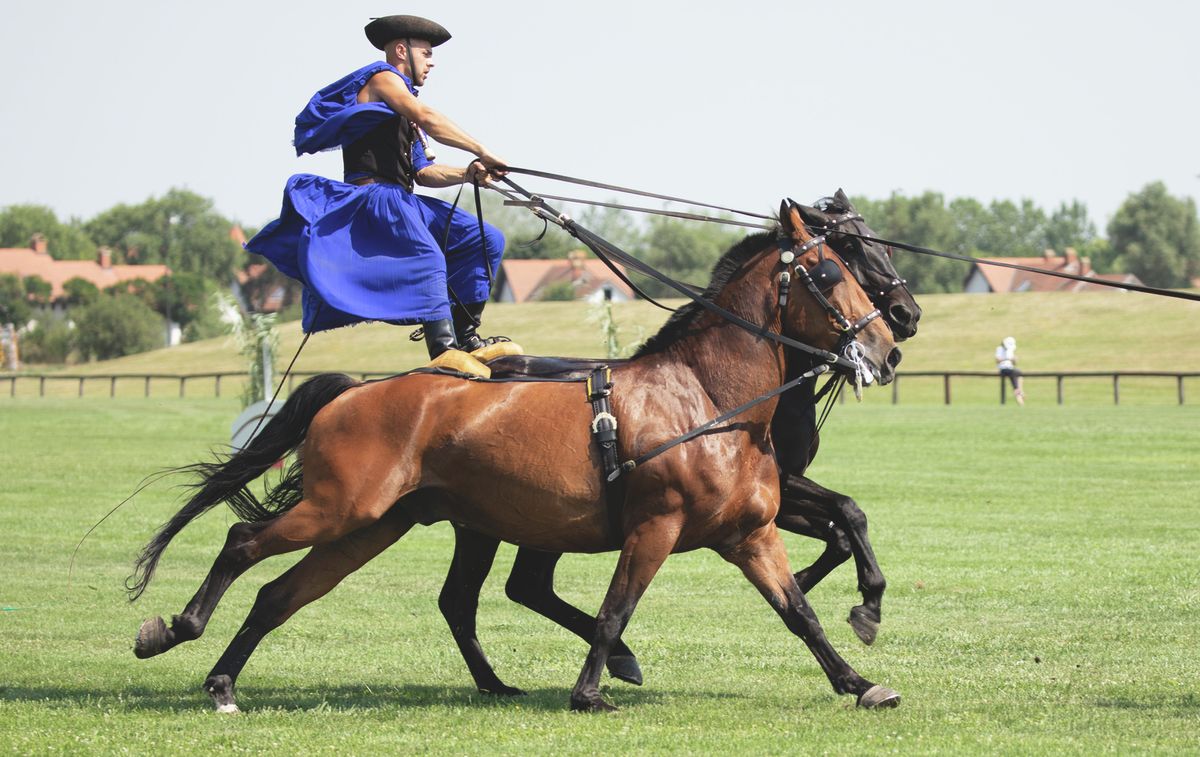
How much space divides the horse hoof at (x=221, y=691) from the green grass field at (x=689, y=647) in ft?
0.33

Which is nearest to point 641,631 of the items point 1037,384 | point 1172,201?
point 1037,384

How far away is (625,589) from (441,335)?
5.61 ft

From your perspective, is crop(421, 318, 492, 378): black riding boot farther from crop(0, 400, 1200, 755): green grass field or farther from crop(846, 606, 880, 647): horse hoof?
crop(846, 606, 880, 647): horse hoof

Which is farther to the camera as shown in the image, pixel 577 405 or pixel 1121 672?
pixel 1121 672

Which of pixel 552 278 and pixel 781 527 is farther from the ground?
pixel 552 278

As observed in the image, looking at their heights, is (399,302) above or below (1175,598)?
above

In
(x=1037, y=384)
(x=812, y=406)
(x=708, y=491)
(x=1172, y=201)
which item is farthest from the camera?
(x=1172, y=201)

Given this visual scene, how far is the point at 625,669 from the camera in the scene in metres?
8.02

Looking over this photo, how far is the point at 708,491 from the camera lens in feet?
23.7

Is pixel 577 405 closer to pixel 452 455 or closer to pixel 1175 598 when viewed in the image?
pixel 452 455

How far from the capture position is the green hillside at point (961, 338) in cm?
7019

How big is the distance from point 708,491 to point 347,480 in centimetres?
178

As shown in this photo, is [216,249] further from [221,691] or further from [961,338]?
[221,691]

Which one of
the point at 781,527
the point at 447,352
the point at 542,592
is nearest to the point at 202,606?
the point at 447,352
